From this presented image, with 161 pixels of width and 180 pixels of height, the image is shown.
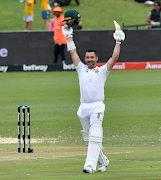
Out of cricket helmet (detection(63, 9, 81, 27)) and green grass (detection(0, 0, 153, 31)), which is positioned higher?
cricket helmet (detection(63, 9, 81, 27))

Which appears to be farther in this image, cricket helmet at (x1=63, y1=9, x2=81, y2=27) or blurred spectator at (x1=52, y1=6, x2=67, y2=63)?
blurred spectator at (x1=52, y1=6, x2=67, y2=63)

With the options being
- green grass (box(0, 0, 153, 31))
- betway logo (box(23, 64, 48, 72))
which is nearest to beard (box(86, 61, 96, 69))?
betway logo (box(23, 64, 48, 72))

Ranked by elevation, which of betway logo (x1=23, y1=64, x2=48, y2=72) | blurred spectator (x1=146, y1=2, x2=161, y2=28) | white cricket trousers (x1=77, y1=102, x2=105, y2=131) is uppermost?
white cricket trousers (x1=77, y1=102, x2=105, y2=131)

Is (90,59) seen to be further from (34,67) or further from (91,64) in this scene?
(34,67)

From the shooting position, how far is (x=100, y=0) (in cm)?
3981

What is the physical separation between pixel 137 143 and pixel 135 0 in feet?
96.9

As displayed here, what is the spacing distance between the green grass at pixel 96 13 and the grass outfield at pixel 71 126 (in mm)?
9967

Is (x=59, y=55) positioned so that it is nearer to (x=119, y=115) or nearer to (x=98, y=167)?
(x=119, y=115)

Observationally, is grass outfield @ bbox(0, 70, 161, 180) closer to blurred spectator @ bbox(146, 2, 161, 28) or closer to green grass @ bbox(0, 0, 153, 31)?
blurred spectator @ bbox(146, 2, 161, 28)

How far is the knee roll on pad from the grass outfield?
47cm

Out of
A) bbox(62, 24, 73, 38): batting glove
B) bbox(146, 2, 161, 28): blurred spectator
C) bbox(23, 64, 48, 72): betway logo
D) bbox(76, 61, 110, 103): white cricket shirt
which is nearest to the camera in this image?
bbox(76, 61, 110, 103): white cricket shirt

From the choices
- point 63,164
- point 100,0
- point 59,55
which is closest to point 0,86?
point 59,55

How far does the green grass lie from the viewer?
3444cm

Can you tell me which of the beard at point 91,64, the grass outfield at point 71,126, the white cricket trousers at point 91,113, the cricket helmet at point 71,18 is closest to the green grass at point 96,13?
the grass outfield at point 71,126
